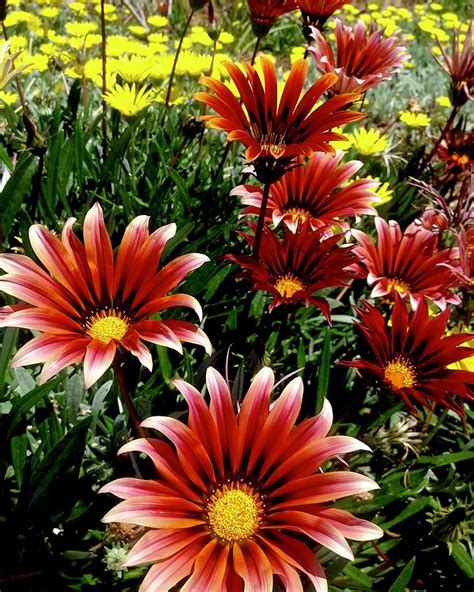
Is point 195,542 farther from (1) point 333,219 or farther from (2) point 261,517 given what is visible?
(1) point 333,219

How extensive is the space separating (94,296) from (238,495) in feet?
1.55

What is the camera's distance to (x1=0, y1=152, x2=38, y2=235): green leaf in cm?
165

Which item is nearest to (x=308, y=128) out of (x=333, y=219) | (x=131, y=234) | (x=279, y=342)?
(x=333, y=219)

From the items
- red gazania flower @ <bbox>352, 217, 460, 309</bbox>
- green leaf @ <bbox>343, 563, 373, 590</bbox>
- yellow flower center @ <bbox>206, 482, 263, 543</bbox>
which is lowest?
green leaf @ <bbox>343, 563, 373, 590</bbox>

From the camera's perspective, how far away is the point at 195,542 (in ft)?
3.26

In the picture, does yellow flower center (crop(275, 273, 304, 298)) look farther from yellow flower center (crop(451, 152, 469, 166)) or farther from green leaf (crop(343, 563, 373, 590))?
yellow flower center (crop(451, 152, 469, 166))

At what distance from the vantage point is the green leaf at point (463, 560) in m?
1.44

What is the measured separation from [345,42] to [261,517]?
1.61 metres

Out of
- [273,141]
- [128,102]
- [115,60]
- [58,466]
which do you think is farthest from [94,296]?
[115,60]

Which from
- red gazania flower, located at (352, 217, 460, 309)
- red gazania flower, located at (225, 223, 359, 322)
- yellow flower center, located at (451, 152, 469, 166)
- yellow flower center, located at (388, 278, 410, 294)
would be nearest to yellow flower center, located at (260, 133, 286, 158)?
red gazania flower, located at (225, 223, 359, 322)

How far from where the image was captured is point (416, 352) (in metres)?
1.44

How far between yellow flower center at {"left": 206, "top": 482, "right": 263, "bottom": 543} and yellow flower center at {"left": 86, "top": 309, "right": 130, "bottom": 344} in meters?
0.37

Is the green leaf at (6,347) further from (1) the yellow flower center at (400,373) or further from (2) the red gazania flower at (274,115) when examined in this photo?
(1) the yellow flower center at (400,373)

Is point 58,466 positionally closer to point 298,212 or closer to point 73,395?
point 73,395
